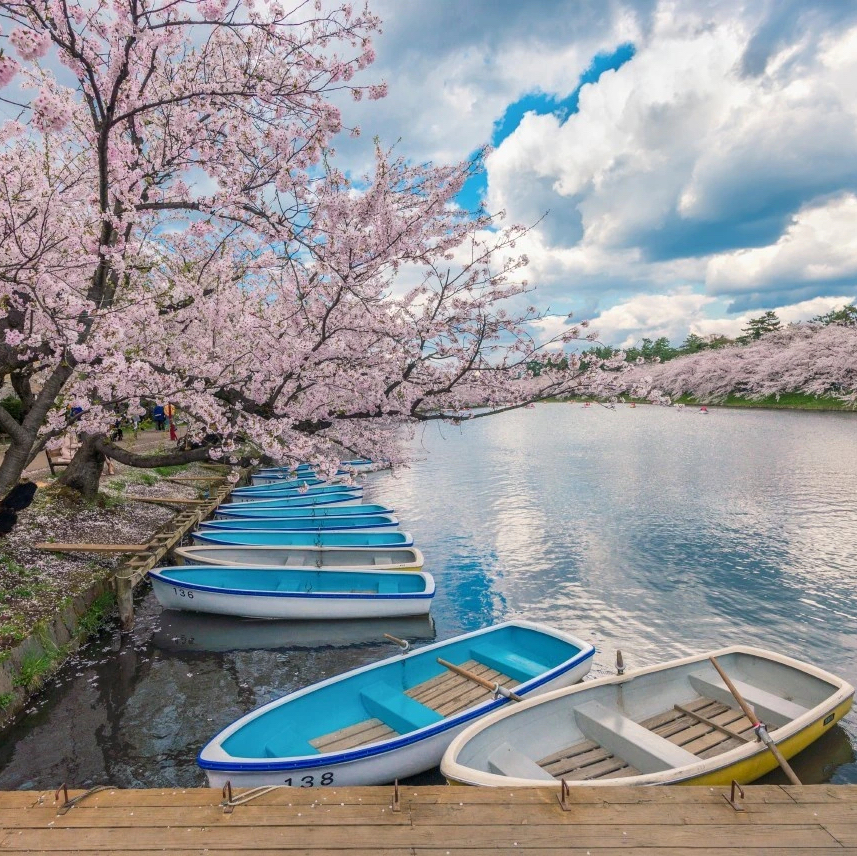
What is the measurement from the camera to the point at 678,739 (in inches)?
247

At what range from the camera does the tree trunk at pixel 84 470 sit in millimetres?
13880

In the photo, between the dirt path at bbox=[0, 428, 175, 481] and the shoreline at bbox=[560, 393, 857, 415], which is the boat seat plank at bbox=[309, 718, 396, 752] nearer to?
the dirt path at bbox=[0, 428, 175, 481]

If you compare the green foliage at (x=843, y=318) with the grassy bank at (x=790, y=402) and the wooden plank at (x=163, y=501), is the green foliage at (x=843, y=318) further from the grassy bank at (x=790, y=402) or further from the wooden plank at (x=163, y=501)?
the wooden plank at (x=163, y=501)

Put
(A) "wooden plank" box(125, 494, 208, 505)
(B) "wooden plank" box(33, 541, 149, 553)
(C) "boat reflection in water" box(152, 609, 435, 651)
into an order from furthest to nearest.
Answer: (A) "wooden plank" box(125, 494, 208, 505)
(B) "wooden plank" box(33, 541, 149, 553)
(C) "boat reflection in water" box(152, 609, 435, 651)

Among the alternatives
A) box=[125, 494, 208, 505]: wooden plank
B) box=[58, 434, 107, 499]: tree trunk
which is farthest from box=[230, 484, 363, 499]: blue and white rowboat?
box=[58, 434, 107, 499]: tree trunk

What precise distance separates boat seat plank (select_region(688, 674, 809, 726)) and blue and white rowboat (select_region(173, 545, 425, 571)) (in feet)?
20.7

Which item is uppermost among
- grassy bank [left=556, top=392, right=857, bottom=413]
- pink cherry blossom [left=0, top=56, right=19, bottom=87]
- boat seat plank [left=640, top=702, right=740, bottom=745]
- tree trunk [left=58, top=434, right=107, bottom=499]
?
pink cherry blossom [left=0, top=56, right=19, bottom=87]

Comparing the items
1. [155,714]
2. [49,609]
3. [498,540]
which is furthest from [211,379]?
[498,540]

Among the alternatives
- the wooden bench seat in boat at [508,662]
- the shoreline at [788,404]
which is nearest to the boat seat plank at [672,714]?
the wooden bench seat in boat at [508,662]

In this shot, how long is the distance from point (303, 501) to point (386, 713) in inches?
534

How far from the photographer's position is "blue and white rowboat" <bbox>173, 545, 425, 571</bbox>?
12.5m

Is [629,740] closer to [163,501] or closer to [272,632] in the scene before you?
[272,632]

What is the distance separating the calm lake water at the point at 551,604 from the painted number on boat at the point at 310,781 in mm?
2151

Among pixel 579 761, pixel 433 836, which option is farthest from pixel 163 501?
pixel 433 836
